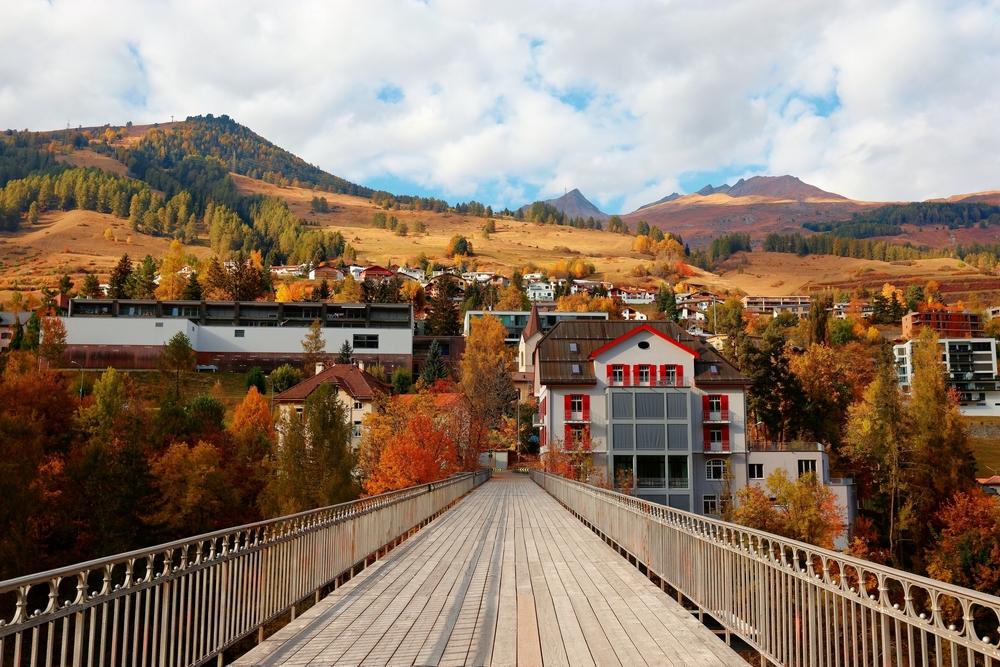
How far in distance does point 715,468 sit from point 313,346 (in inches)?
2307

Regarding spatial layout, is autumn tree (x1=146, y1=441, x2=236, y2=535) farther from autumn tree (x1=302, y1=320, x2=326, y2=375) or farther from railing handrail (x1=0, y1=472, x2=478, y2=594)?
autumn tree (x1=302, y1=320, x2=326, y2=375)

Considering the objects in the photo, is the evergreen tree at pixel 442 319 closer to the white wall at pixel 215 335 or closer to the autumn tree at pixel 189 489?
the white wall at pixel 215 335

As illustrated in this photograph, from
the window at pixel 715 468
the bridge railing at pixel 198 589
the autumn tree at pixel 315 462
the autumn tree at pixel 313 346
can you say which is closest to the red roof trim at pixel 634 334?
the window at pixel 715 468

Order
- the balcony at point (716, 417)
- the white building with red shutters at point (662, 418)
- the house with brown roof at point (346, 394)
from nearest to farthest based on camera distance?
the white building with red shutters at point (662, 418), the balcony at point (716, 417), the house with brown roof at point (346, 394)

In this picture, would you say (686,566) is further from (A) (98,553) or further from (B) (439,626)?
(A) (98,553)

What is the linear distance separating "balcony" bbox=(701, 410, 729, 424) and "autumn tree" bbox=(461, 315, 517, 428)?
27.5 m

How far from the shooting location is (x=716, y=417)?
5666 centimetres

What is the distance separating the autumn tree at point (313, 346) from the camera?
9906 cm

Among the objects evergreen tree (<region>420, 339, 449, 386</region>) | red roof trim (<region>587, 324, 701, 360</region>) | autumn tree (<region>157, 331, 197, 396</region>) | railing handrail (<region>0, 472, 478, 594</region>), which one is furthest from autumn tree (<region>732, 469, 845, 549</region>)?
autumn tree (<region>157, 331, 197, 396</region>)

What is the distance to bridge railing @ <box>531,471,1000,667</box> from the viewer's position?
14.9 feet

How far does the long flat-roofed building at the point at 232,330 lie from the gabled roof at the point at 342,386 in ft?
83.7

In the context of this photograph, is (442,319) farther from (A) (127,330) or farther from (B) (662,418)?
(B) (662,418)

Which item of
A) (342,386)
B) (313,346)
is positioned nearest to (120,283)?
(313,346)

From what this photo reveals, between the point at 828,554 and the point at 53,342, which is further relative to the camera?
the point at 53,342
